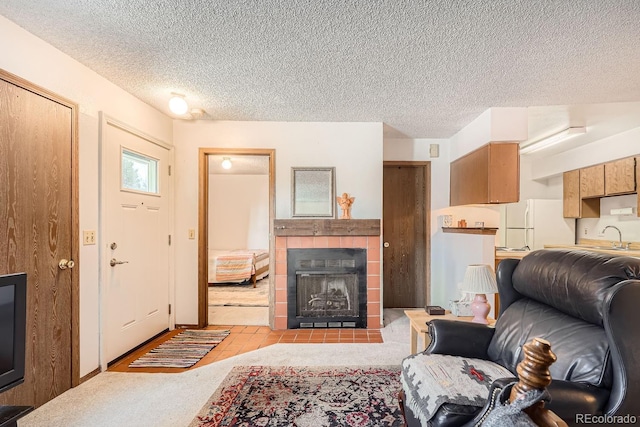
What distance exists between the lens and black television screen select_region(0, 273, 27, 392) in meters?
1.16

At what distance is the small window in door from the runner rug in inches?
59.8

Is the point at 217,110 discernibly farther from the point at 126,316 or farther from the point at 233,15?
the point at 126,316

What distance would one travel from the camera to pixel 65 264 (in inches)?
85.5

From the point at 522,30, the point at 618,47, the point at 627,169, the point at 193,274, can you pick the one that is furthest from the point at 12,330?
the point at 627,169

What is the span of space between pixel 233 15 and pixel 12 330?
5.77ft

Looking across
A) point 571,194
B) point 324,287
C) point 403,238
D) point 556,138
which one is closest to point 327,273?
point 324,287

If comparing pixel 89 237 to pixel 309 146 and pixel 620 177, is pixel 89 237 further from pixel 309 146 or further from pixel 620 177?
pixel 620 177

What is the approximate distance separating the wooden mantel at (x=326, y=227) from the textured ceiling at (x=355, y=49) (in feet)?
4.03

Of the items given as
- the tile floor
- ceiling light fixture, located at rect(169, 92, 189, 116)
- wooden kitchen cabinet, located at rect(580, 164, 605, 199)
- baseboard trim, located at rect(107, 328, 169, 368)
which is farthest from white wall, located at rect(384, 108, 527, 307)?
baseboard trim, located at rect(107, 328, 169, 368)

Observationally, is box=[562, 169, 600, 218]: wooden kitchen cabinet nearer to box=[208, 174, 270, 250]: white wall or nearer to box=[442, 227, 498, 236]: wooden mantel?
box=[442, 227, 498, 236]: wooden mantel

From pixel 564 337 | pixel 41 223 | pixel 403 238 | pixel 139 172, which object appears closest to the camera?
pixel 564 337

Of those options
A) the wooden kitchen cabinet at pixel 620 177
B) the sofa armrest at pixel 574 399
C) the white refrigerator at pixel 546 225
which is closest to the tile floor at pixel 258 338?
the sofa armrest at pixel 574 399

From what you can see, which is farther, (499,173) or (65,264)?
(499,173)

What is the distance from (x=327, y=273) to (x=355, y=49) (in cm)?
231
